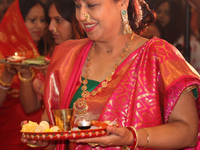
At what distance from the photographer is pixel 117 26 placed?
163 centimetres

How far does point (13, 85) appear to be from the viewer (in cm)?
314

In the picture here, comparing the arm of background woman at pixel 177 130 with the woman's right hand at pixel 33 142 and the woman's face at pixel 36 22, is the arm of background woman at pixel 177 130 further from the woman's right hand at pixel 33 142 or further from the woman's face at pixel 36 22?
the woman's face at pixel 36 22

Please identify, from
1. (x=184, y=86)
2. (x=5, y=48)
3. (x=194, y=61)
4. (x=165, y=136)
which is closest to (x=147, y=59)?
(x=184, y=86)

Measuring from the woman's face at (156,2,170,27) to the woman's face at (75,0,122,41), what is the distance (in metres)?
1.77

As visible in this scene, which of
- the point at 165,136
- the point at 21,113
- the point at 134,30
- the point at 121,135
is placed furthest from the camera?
the point at 21,113

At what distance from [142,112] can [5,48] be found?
95.9 inches

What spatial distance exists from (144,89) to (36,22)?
2.36m

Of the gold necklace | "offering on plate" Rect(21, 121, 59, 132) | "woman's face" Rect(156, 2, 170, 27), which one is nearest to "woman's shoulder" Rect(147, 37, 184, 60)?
the gold necklace

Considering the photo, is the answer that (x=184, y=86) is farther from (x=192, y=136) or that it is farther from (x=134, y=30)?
(x=134, y=30)

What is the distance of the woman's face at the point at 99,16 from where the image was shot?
152cm

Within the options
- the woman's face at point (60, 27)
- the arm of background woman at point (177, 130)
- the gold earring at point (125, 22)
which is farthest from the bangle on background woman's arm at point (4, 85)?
the arm of background woman at point (177, 130)

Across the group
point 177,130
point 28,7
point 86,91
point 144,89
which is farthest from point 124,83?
point 28,7

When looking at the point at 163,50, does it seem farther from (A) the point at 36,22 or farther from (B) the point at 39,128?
(A) the point at 36,22

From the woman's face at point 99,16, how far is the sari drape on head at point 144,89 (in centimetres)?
20
